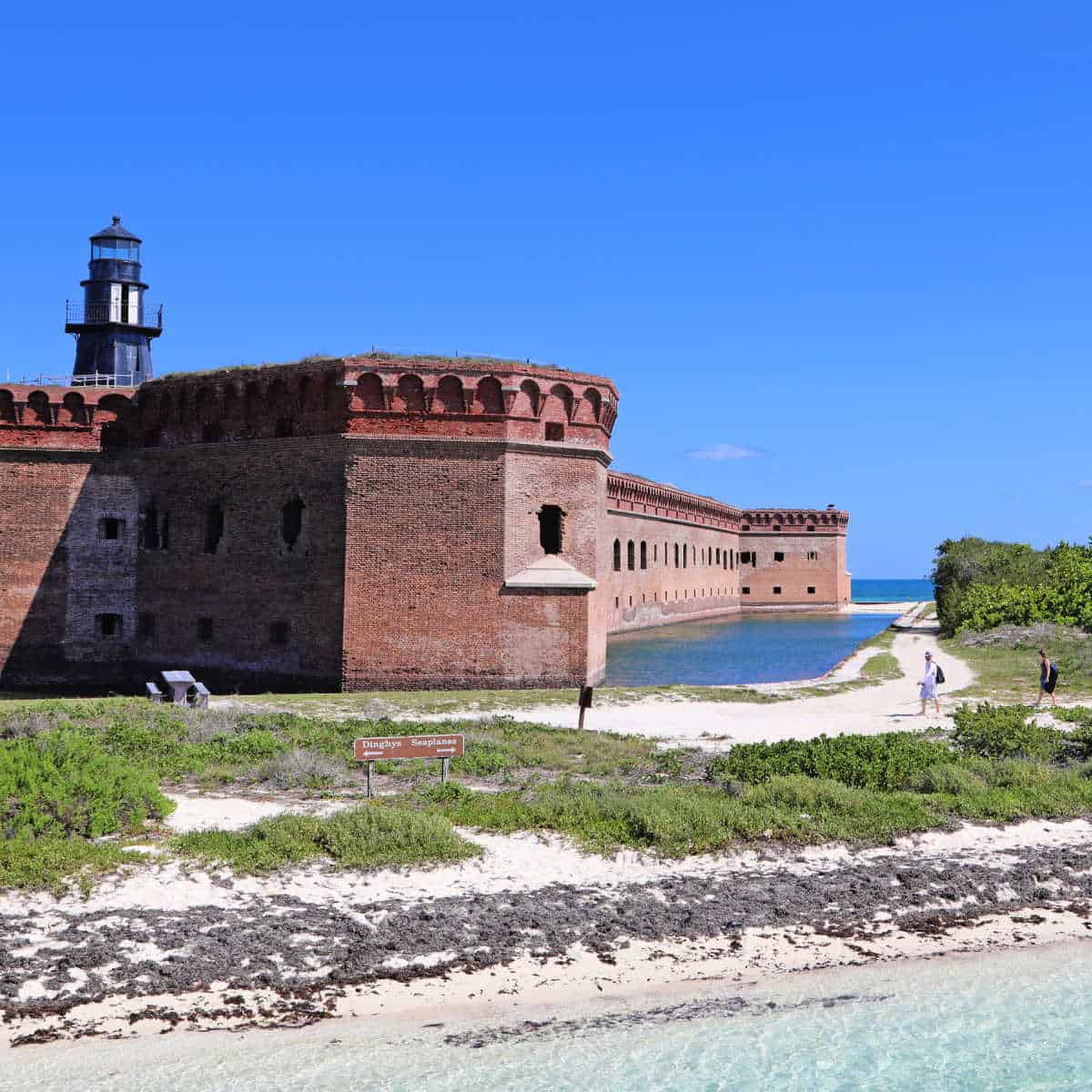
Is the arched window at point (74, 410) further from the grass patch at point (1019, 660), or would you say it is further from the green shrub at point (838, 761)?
the grass patch at point (1019, 660)

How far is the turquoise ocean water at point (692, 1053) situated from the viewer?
6758 millimetres

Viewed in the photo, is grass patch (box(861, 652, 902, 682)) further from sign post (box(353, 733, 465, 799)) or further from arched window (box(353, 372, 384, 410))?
sign post (box(353, 733, 465, 799))

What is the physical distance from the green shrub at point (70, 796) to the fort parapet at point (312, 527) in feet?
37.2

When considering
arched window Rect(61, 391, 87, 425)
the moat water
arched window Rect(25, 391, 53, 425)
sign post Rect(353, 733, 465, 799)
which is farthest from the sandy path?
arched window Rect(25, 391, 53, 425)

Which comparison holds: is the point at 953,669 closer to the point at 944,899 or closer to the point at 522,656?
the point at 522,656

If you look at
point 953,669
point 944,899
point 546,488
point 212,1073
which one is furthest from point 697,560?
point 212,1073

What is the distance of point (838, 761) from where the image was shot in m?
13.7

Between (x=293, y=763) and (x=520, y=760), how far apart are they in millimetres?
2945

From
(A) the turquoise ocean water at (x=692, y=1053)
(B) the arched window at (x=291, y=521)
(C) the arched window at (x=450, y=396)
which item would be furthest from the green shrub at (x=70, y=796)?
(C) the arched window at (x=450, y=396)

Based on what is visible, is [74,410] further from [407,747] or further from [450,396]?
[407,747]

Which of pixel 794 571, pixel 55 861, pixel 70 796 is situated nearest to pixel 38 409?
pixel 70 796

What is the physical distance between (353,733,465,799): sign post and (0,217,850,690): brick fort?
32.9 ft

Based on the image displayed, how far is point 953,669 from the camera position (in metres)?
28.0

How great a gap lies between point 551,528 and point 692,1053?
1762cm
